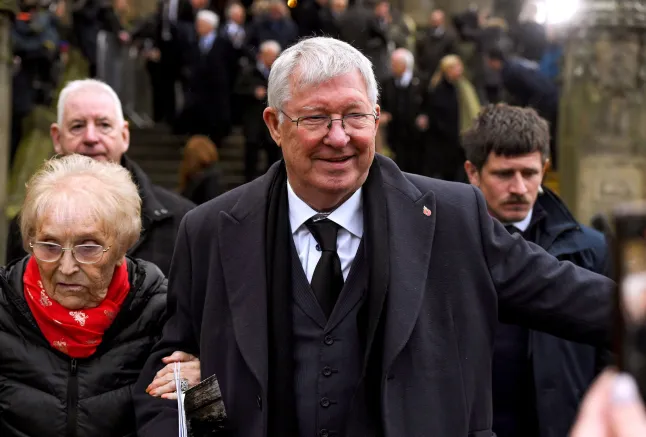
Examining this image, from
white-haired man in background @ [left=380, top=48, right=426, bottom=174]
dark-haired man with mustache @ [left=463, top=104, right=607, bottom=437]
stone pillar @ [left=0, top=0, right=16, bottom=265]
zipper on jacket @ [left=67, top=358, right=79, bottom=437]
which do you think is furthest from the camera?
white-haired man in background @ [left=380, top=48, right=426, bottom=174]

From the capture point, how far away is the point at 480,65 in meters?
17.8

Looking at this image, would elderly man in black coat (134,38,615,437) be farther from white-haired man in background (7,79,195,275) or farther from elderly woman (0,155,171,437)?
white-haired man in background (7,79,195,275)

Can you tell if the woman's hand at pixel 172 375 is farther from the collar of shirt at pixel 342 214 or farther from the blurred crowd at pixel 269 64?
the blurred crowd at pixel 269 64

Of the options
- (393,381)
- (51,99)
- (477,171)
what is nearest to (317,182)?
(393,381)

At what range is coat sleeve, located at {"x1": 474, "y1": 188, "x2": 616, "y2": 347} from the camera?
3.70m

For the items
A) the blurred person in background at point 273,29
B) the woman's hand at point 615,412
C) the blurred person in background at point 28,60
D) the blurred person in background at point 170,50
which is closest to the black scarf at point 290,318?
the woman's hand at point 615,412

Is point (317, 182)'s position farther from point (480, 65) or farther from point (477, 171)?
point (480, 65)

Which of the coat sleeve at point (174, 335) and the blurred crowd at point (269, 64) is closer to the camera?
the coat sleeve at point (174, 335)

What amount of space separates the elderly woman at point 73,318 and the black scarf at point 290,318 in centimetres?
76

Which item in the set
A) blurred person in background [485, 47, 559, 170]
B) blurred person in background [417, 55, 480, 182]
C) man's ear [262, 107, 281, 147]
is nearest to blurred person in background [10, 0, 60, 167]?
blurred person in background [417, 55, 480, 182]

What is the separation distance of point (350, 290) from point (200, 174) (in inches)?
309

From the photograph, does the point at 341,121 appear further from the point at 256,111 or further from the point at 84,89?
the point at 256,111

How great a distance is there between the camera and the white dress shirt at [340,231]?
3.80 m

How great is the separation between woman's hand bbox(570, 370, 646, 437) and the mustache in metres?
3.72
